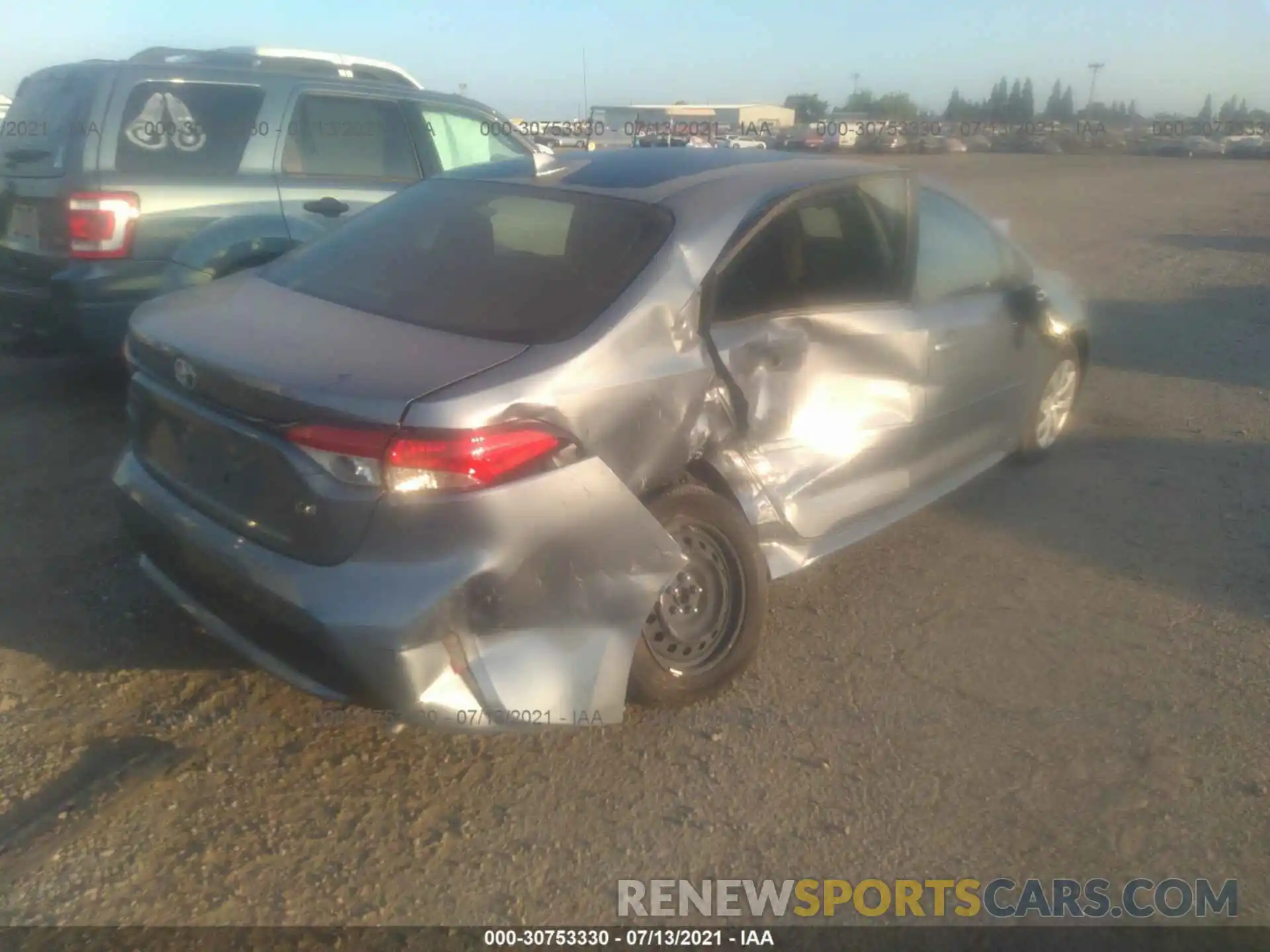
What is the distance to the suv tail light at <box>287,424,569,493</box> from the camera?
2.56 m

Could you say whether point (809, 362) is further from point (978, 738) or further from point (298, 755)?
point (298, 755)

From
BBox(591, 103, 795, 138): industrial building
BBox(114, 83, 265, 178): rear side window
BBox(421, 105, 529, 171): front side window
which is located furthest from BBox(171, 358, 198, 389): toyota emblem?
BBox(591, 103, 795, 138): industrial building

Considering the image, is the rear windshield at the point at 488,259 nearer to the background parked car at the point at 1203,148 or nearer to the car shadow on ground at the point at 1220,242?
the car shadow on ground at the point at 1220,242

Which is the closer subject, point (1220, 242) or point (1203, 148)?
point (1220, 242)

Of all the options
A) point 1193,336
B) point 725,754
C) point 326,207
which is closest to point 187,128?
point 326,207

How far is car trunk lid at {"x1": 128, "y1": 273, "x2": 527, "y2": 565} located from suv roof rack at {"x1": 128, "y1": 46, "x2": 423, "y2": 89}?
11.4ft

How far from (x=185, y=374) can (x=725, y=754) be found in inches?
74.1

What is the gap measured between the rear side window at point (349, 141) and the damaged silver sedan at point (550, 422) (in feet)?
8.12

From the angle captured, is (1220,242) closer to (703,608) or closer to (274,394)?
(703,608)

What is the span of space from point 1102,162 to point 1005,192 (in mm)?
17523

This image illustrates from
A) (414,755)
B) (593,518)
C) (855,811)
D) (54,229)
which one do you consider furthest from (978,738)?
(54,229)

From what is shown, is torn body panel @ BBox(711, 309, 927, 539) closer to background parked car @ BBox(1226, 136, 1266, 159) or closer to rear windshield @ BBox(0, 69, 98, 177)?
rear windshield @ BBox(0, 69, 98, 177)

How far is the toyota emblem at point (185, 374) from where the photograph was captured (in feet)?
9.59

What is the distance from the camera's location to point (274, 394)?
2.68 meters
